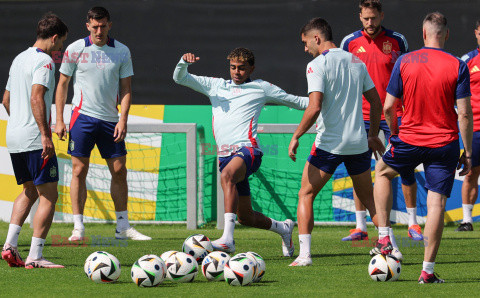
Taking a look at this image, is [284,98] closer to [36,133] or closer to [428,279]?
[36,133]

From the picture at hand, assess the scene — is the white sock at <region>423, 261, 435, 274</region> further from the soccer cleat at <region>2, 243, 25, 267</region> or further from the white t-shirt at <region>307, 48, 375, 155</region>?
the soccer cleat at <region>2, 243, 25, 267</region>

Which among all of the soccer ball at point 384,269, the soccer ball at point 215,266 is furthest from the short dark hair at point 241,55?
the soccer ball at point 384,269

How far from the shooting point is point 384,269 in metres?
6.07

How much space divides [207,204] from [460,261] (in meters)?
4.29

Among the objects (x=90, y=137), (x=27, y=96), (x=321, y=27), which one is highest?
(x=321, y=27)

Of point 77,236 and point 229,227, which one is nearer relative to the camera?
point 229,227

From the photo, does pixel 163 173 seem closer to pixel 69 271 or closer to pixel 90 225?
pixel 90 225

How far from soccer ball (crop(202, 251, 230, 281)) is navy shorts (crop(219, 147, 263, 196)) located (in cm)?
152

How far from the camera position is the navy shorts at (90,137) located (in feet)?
29.1

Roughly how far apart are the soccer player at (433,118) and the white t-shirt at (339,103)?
0.71 meters

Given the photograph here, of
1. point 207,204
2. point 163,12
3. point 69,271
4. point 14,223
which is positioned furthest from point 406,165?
point 163,12

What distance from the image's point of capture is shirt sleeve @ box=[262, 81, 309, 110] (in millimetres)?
7742

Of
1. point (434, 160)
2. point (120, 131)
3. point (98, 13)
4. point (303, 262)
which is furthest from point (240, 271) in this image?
point (98, 13)

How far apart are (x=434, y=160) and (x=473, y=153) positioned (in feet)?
13.2
